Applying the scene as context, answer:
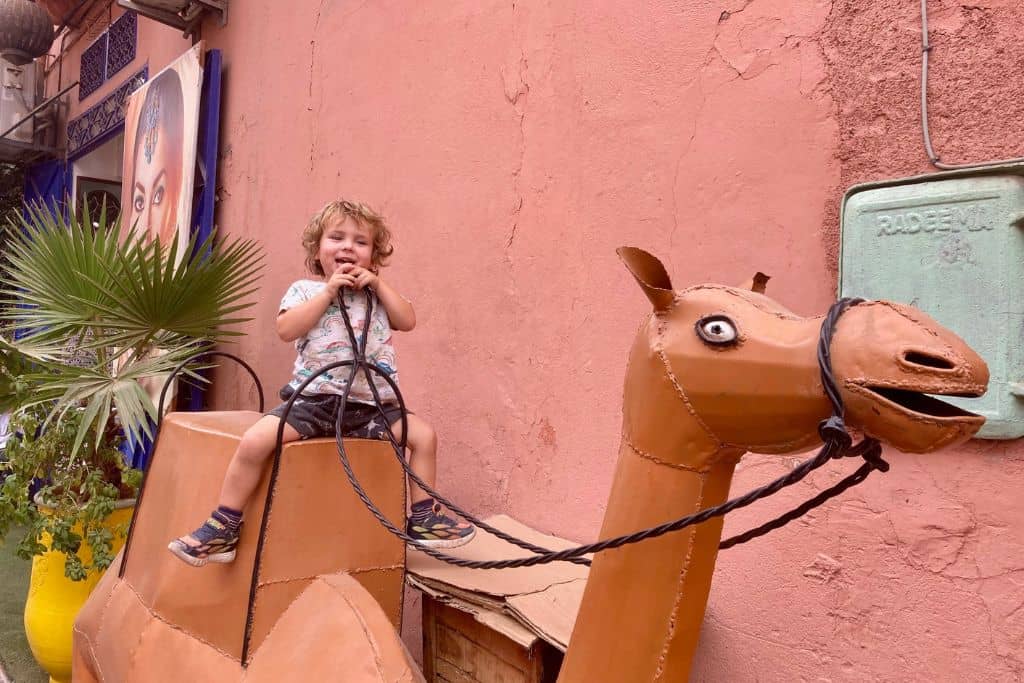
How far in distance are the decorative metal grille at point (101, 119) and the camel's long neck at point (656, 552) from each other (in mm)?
5772

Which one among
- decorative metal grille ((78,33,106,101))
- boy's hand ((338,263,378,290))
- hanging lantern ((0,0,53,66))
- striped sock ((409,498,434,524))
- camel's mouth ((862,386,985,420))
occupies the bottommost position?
striped sock ((409,498,434,524))

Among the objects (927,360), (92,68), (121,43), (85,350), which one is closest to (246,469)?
(927,360)

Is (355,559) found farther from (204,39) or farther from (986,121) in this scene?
(204,39)

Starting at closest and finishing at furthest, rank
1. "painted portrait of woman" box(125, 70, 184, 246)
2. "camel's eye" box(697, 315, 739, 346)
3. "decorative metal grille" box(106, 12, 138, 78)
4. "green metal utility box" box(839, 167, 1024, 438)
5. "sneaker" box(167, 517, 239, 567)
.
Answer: "camel's eye" box(697, 315, 739, 346)
"green metal utility box" box(839, 167, 1024, 438)
"sneaker" box(167, 517, 239, 567)
"painted portrait of woman" box(125, 70, 184, 246)
"decorative metal grille" box(106, 12, 138, 78)

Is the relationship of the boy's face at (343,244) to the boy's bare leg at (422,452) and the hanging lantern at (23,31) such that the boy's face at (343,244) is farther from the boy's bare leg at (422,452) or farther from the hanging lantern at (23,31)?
the hanging lantern at (23,31)

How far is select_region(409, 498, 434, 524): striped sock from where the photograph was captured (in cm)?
202

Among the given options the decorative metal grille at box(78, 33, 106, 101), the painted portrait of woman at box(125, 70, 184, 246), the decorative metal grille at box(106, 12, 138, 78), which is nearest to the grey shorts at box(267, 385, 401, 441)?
the painted portrait of woman at box(125, 70, 184, 246)

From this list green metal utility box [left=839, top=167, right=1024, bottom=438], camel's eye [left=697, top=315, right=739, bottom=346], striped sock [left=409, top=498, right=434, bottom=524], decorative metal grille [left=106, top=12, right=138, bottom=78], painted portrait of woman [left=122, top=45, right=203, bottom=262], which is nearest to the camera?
camel's eye [left=697, top=315, right=739, bottom=346]

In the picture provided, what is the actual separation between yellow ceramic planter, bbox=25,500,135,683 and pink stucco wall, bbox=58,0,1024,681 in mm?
1531

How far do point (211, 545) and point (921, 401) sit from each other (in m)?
1.49

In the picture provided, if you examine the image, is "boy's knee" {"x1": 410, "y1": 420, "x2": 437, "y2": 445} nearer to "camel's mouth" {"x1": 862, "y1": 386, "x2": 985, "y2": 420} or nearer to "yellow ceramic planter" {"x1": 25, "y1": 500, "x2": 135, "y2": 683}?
"camel's mouth" {"x1": 862, "y1": 386, "x2": 985, "y2": 420}

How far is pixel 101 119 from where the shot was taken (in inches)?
260

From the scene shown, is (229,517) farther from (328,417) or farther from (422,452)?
(422,452)

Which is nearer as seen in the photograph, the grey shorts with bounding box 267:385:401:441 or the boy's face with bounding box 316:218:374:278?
the grey shorts with bounding box 267:385:401:441
